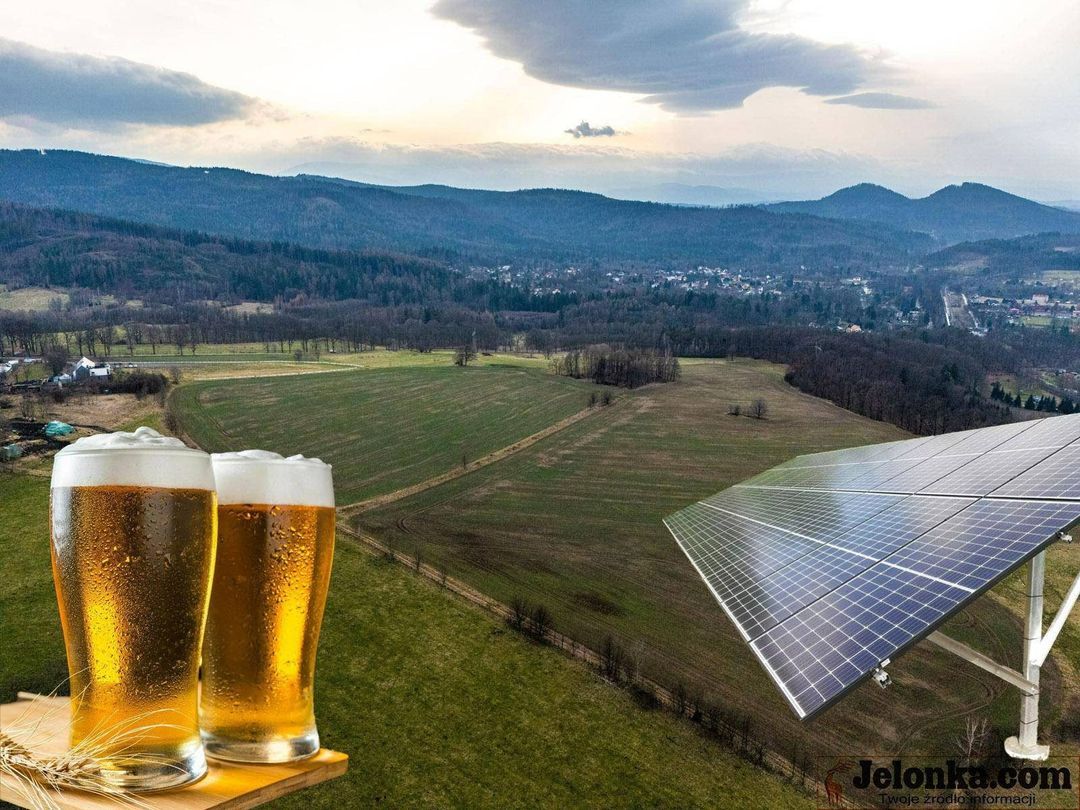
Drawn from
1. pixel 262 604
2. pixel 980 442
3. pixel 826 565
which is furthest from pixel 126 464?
pixel 980 442

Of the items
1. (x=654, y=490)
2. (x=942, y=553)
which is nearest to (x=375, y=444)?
(x=654, y=490)

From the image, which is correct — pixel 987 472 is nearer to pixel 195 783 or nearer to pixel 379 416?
pixel 195 783

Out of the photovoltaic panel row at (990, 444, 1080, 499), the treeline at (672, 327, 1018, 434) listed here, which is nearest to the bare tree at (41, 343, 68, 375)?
the treeline at (672, 327, 1018, 434)

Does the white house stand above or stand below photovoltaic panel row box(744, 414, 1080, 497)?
below

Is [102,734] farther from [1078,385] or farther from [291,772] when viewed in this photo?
[1078,385]

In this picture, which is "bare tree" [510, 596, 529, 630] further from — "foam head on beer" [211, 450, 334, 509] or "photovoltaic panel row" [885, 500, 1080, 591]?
"foam head on beer" [211, 450, 334, 509]
